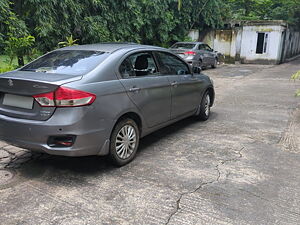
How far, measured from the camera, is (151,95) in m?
4.21

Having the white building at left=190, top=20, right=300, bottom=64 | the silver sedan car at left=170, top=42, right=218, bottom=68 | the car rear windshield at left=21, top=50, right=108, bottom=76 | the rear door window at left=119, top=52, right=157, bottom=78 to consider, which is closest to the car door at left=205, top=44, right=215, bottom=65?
the silver sedan car at left=170, top=42, right=218, bottom=68

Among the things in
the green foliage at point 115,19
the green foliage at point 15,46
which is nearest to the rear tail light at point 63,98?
the green foliage at point 15,46

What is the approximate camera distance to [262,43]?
20000mm

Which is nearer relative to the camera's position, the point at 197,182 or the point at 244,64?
the point at 197,182

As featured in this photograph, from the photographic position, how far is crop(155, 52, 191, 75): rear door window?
464 centimetres

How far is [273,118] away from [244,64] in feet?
49.3

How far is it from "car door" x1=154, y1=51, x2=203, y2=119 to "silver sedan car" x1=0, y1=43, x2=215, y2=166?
0.12 meters

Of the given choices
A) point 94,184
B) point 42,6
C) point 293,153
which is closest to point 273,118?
point 293,153

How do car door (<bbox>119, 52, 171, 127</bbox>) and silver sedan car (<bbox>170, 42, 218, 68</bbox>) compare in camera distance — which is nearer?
car door (<bbox>119, 52, 171, 127</bbox>)

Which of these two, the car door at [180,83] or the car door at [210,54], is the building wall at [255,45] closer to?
the car door at [210,54]

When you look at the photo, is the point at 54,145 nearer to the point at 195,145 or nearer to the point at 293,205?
the point at 195,145

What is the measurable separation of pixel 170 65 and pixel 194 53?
1028 cm

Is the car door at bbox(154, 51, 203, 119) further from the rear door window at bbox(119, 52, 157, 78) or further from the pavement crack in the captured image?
the pavement crack

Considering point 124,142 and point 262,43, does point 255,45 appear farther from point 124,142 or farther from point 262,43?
point 124,142
